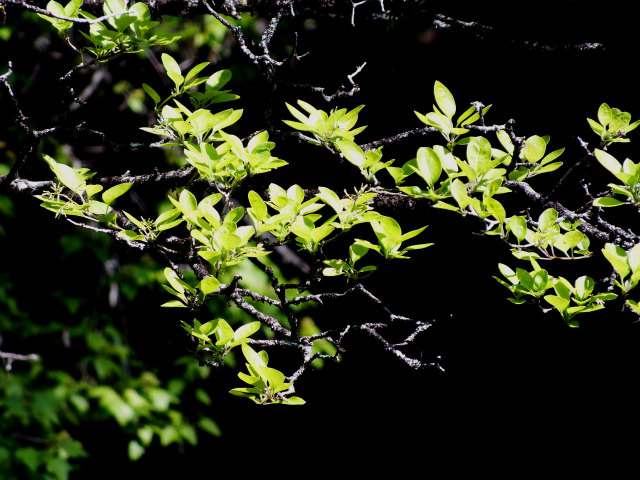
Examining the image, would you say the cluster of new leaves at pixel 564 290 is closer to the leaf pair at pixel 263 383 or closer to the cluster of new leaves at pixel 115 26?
the leaf pair at pixel 263 383

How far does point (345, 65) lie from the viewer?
6.27 feet

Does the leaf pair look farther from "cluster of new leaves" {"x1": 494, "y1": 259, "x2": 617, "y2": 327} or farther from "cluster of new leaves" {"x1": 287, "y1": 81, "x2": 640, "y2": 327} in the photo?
"cluster of new leaves" {"x1": 494, "y1": 259, "x2": 617, "y2": 327}

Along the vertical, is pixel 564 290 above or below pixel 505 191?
below

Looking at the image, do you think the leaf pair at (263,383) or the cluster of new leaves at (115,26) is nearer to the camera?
the leaf pair at (263,383)

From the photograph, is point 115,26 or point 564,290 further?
point 115,26

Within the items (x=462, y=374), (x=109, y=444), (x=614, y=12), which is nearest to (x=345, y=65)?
(x=614, y=12)

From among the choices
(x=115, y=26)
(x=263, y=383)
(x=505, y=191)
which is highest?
(x=115, y=26)

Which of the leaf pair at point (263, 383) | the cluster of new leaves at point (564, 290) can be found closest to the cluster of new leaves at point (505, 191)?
the cluster of new leaves at point (564, 290)

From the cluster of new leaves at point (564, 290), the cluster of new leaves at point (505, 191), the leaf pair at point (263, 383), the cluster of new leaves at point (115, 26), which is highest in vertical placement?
the cluster of new leaves at point (115, 26)

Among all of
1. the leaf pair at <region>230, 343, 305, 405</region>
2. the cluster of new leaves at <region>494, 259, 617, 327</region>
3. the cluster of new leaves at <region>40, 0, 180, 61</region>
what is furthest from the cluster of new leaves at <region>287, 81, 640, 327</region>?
the cluster of new leaves at <region>40, 0, 180, 61</region>

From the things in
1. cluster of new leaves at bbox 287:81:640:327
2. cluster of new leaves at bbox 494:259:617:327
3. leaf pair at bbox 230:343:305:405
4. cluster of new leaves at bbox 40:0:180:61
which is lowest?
leaf pair at bbox 230:343:305:405

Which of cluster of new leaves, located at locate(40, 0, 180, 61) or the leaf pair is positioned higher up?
cluster of new leaves, located at locate(40, 0, 180, 61)

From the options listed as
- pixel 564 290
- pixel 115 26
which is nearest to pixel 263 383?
pixel 564 290

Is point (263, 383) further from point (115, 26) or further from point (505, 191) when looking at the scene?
point (115, 26)
